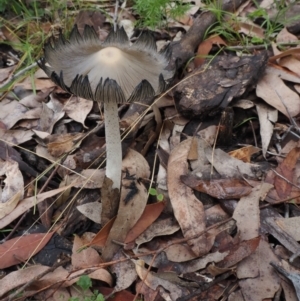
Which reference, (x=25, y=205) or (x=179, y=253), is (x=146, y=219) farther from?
(x=25, y=205)

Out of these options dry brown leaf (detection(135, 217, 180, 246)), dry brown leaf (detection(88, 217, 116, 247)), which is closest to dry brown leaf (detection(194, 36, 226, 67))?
dry brown leaf (detection(135, 217, 180, 246))

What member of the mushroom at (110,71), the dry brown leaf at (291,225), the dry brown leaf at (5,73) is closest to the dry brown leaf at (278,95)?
the dry brown leaf at (291,225)

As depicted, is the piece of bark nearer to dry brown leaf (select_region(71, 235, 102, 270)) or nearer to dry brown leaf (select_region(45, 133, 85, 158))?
dry brown leaf (select_region(45, 133, 85, 158))

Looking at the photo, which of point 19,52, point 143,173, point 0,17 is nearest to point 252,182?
point 143,173

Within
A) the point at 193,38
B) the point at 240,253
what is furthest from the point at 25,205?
the point at 193,38

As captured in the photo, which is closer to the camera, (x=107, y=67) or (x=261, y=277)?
(x=107, y=67)

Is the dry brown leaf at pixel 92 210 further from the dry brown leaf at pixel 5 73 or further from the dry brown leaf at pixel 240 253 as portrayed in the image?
the dry brown leaf at pixel 5 73

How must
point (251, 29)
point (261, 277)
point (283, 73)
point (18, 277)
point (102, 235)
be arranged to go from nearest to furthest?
point (261, 277)
point (18, 277)
point (102, 235)
point (283, 73)
point (251, 29)
